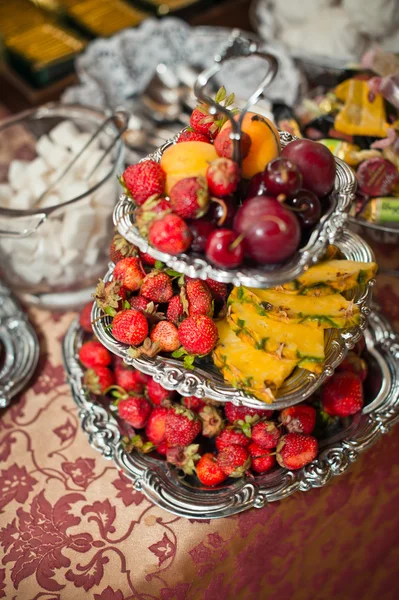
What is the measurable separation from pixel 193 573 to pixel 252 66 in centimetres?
126

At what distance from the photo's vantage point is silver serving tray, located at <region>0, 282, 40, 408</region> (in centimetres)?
101

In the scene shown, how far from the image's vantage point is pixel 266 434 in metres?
0.82

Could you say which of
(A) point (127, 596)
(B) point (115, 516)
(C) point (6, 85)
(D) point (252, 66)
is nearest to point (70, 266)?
(B) point (115, 516)

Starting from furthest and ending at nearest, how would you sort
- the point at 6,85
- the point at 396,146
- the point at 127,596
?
the point at 6,85 → the point at 396,146 → the point at 127,596

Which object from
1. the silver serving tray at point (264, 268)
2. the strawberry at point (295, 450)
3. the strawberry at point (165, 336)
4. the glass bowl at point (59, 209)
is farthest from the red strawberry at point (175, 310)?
the glass bowl at point (59, 209)

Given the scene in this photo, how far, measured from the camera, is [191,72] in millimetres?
1522

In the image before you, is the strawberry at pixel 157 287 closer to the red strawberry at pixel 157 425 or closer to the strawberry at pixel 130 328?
the strawberry at pixel 130 328

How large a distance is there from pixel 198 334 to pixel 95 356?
28 cm

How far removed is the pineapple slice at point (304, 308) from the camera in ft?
2.37

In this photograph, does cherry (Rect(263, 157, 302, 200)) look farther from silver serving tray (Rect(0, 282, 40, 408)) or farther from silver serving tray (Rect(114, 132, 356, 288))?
silver serving tray (Rect(0, 282, 40, 408))

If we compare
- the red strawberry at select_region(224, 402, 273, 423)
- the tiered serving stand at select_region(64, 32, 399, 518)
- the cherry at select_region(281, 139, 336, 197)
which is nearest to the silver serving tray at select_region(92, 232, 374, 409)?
the tiered serving stand at select_region(64, 32, 399, 518)

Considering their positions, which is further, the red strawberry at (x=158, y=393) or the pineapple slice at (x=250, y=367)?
the red strawberry at (x=158, y=393)

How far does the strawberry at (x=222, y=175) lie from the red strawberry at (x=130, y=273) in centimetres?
21

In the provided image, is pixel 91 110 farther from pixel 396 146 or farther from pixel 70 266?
pixel 396 146
